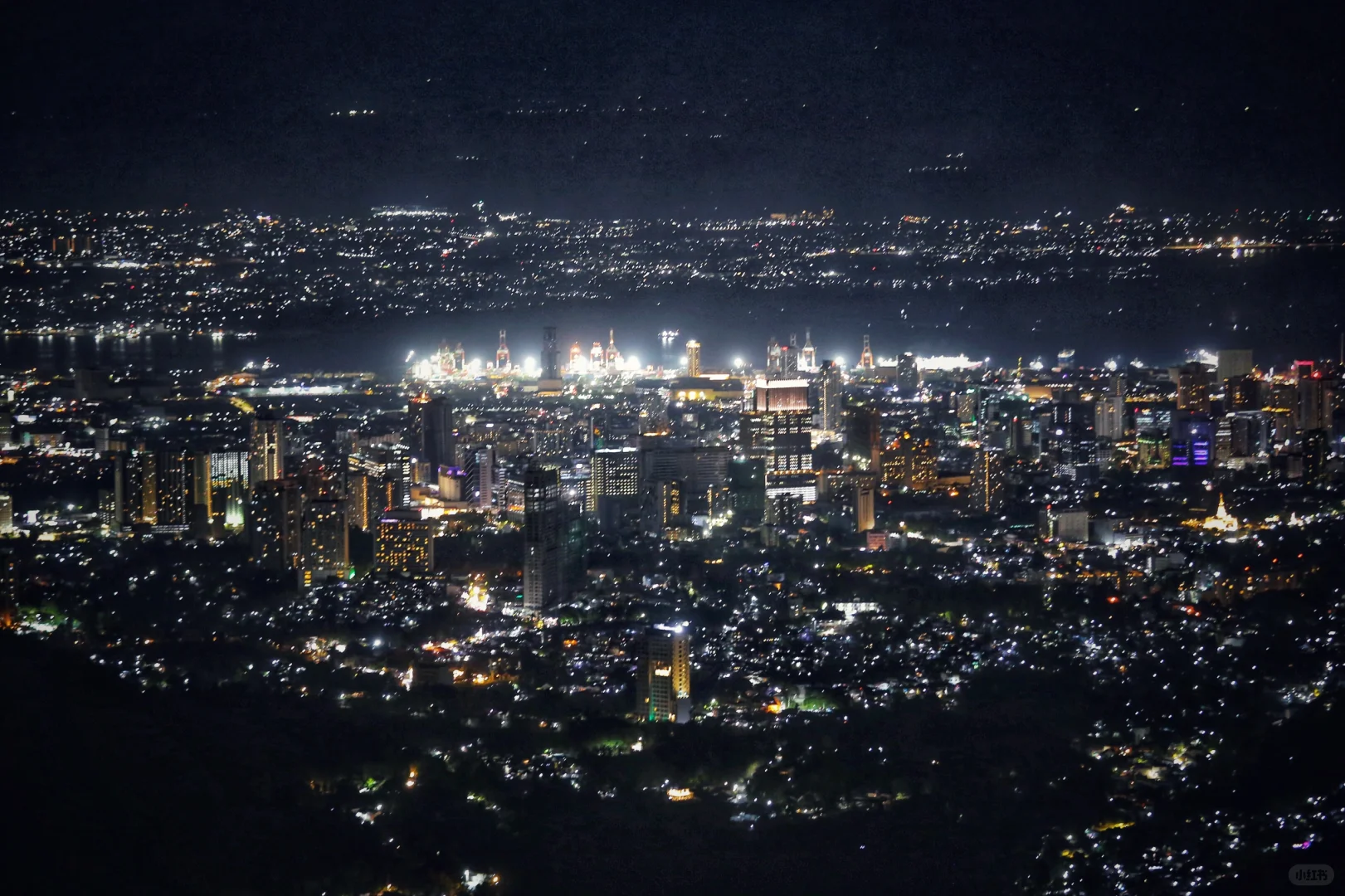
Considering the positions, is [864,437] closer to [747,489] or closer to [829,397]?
[829,397]

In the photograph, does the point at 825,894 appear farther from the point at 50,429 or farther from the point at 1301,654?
the point at 50,429

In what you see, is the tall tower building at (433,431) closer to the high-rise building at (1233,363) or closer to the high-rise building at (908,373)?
the high-rise building at (908,373)

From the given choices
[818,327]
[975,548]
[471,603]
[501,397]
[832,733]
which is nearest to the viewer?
[832,733]

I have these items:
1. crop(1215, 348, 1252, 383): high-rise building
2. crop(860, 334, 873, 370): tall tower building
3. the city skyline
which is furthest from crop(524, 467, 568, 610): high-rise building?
crop(860, 334, 873, 370): tall tower building

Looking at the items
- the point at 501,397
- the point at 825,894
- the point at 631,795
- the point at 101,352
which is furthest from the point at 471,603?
the point at 501,397

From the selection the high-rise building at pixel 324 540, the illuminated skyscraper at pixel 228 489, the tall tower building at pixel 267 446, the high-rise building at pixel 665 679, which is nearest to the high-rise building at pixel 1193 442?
the high-rise building at pixel 665 679

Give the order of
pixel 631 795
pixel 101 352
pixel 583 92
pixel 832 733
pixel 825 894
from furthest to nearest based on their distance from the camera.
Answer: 1. pixel 583 92
2. pixel 101 352
3. pixel 832 733
4. pixel 631 795
5. pixel 825 894

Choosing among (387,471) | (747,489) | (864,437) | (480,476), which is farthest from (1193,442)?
(387,471)
